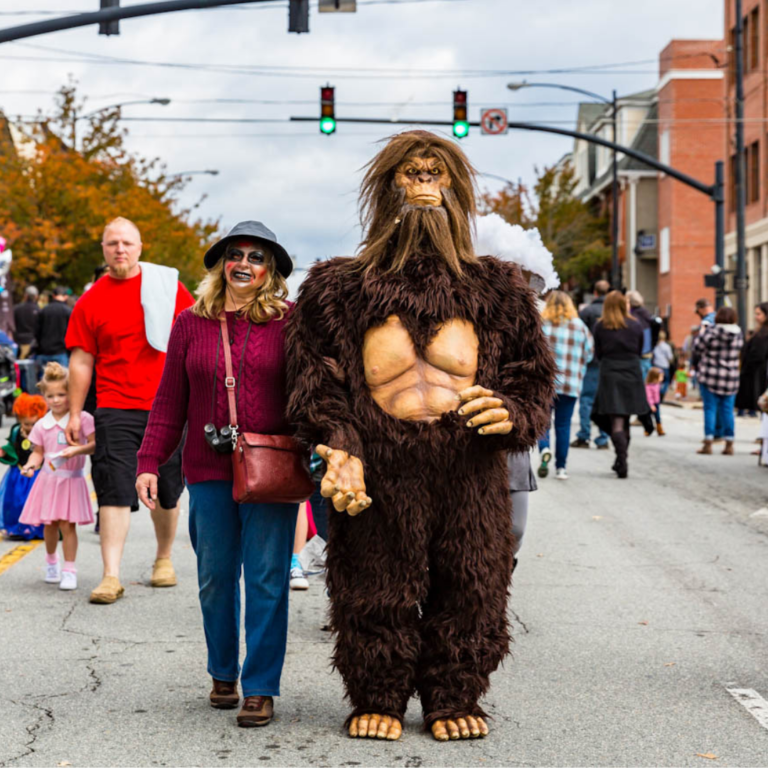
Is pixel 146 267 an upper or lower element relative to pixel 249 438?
upper

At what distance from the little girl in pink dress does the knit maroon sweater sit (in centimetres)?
240

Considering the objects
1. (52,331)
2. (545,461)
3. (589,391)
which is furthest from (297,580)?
(52,331)

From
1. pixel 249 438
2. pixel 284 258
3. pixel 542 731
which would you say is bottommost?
pixel 542 731

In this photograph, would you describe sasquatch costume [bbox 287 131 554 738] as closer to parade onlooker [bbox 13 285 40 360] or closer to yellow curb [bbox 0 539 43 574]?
yellow curb [bbox 0 539 43 574]

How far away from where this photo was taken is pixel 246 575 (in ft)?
16.4

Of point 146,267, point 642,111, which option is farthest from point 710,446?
point 642,111

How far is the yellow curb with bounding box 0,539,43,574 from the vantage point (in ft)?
28.2

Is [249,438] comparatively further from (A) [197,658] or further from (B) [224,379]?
(A) [197,658]

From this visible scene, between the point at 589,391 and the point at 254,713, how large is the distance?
12175mm

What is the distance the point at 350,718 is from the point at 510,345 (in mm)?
1456

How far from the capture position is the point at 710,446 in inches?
647

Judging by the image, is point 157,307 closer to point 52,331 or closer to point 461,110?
point 52,331

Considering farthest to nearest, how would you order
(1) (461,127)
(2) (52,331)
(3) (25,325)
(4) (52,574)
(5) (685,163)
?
(5) (685,163) < (1) (461,127) < (3) (25,325) < (2) (52,331) < (4) (52,574)

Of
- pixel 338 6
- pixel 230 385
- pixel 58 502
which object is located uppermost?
pixel 338 6
